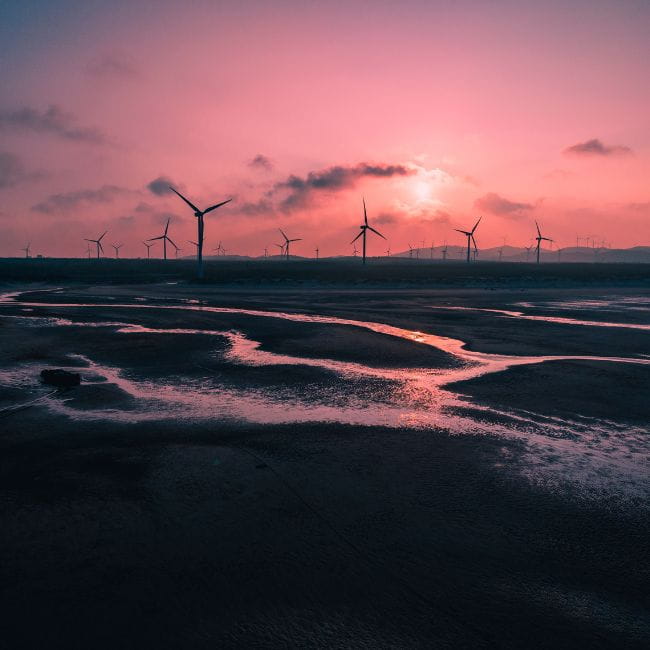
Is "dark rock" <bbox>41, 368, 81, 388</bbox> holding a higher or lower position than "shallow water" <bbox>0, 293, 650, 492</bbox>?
higher

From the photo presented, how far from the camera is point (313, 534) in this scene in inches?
251

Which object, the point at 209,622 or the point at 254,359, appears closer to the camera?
the point at 209,622

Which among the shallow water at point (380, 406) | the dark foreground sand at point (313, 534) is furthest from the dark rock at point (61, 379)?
the dark foreground sand at point (313, 534)

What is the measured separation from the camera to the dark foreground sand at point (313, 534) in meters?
4.77

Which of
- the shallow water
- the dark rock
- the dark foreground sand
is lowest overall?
the dark foreground sand

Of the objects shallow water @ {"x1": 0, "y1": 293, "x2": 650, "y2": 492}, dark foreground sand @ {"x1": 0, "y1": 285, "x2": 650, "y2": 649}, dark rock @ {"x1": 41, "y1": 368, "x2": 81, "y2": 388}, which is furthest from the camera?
dark rock @ {"x1": 41, "y1": 368, "x2": 81, "y2": 388}

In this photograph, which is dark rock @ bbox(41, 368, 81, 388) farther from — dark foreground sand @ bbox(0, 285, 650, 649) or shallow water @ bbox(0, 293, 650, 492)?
dark foreground sand @ bbox(0, 285, 650, 649)

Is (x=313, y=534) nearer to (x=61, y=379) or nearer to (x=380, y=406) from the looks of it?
(x=380, y=406)

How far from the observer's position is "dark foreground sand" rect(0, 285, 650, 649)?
4.77 m

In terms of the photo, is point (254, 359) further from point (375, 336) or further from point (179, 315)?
point (179, 315)

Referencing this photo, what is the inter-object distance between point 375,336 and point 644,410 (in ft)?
41.2

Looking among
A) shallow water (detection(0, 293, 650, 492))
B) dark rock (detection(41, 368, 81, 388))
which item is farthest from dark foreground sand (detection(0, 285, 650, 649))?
dark rock (detection(41, 368, 81, 388))

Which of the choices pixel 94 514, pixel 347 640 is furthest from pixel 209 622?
pixel 94 514

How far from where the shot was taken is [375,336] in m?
23.4
